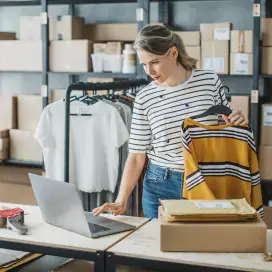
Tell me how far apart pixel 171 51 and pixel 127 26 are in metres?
2.16

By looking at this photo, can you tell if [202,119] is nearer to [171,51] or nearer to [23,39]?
[171,51]

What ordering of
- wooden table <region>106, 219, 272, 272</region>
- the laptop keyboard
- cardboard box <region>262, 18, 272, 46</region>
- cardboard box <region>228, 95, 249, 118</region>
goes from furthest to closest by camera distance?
cardboard box <region>228, 95, 249, 118</region> → cardboard box <region>262, 18, 272, 46</region> → the laptop keyboard → wooden table <region>106, 219, 272, 272</region>

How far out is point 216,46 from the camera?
13.0ft

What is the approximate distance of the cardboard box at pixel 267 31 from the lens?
3.82m

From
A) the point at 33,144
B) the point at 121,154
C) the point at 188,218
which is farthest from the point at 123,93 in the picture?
the point at 188,218

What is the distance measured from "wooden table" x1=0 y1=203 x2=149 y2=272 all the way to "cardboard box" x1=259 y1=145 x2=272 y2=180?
6.53 ft

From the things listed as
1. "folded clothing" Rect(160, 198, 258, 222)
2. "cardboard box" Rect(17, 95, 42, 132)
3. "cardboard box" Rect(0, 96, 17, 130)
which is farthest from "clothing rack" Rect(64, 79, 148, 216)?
"cardboard box" Rect(0, 96, 17, 130)

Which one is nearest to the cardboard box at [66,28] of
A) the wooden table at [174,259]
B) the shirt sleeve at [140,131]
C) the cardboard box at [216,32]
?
the cardboard box at [216,32]

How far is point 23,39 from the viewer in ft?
14.8

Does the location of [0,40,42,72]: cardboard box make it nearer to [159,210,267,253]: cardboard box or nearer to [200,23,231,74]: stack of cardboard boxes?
[200,23,231,74]: stack of cardboard boxes

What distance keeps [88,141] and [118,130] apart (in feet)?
0.67

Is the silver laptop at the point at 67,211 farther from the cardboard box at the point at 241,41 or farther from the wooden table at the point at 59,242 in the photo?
the cardboard box at the point at 241,41

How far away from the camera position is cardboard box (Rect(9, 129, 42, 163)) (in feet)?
14.7

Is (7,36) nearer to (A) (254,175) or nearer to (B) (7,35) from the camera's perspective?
(B) (7,35)
